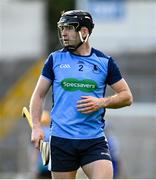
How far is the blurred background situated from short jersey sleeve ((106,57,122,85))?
5.84 metres

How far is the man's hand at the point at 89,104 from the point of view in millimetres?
9023

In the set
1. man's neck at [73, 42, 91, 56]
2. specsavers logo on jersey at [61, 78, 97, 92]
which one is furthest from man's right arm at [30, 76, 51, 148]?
man's neck at [73, 42, 91, 56]

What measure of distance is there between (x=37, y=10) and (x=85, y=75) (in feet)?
63.5

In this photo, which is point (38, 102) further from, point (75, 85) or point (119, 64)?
point (119, 64)

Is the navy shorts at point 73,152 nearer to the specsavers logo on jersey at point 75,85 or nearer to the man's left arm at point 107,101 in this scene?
the man's left arm at point 107,101

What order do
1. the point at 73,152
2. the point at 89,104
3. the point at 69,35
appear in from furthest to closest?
1. the point at 69,35
2. the point at 73,152
3. the point at 89,104

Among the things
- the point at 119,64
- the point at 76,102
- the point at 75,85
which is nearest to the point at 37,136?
the point at 76,102

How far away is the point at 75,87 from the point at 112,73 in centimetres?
39

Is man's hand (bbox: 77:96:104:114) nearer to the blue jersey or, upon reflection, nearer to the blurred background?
the blue jersey

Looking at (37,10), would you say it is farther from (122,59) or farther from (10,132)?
(10,132)

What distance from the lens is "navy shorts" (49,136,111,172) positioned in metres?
9.11

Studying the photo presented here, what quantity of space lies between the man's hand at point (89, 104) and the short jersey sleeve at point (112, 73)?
11.1 inches

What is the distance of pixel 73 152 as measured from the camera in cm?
912

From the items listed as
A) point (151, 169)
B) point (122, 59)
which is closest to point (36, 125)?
point (151, 169)
